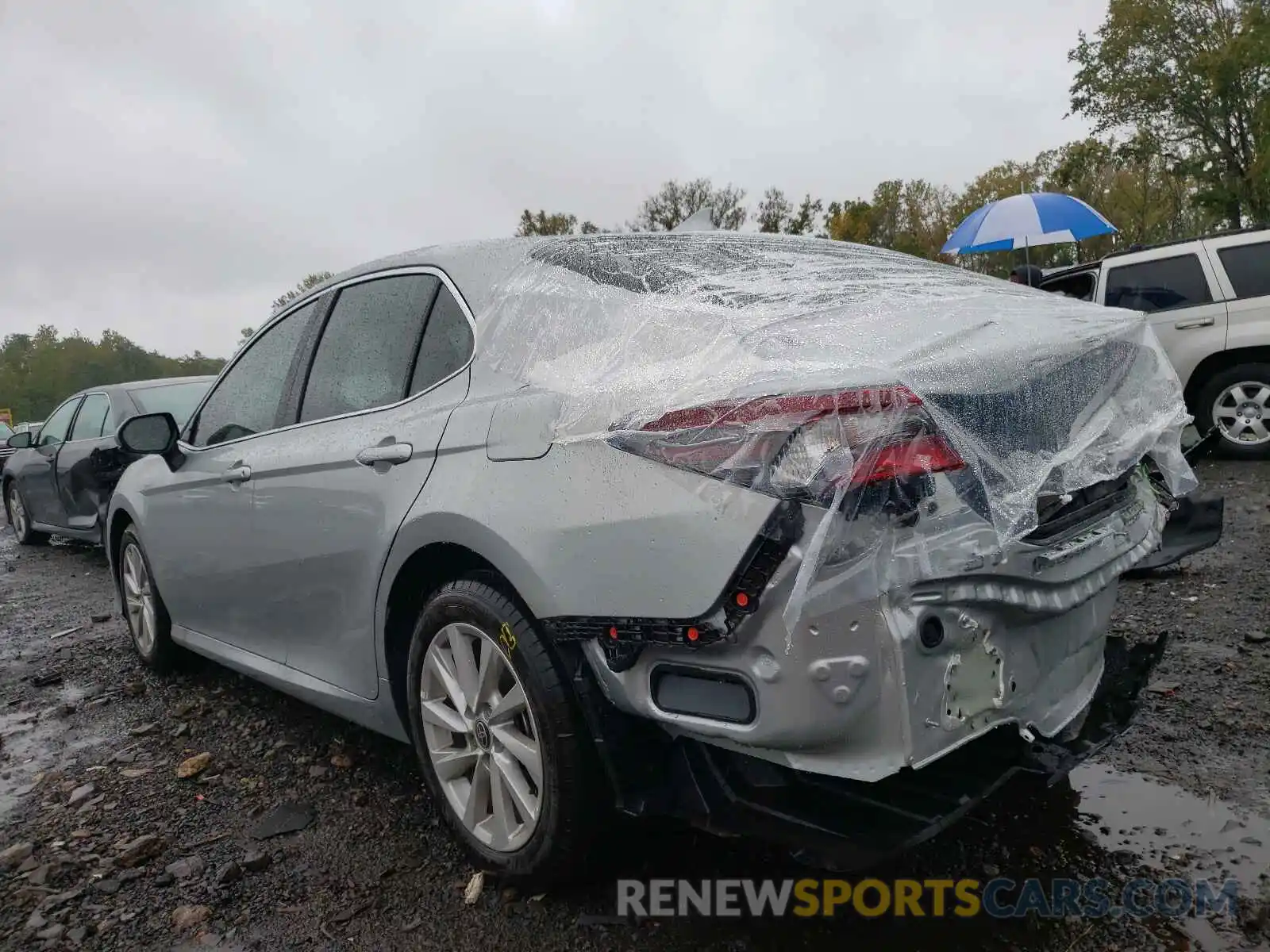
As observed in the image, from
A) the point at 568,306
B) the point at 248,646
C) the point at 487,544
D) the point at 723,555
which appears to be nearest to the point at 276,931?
the point at 487,544

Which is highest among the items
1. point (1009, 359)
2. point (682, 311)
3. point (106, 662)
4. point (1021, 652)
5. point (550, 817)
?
point (682, 311)

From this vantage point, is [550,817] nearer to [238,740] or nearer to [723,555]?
[723,555]

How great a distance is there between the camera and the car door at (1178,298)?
776 centimetres

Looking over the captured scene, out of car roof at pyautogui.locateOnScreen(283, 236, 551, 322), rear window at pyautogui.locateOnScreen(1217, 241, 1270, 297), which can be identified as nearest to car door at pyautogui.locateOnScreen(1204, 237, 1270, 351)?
rear window at pyautogui.locateOnScreen(1217, 241, 1270, 297)

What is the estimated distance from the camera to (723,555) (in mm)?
1720

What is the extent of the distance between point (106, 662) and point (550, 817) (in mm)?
3756

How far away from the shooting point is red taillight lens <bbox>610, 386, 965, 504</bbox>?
1.65m

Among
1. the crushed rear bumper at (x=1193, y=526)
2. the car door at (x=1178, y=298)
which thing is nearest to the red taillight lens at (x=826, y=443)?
the crushed rear bumper at (x=1193, y=526)

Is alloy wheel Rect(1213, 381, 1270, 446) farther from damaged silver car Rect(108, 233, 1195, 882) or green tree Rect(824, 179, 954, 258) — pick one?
green tree Rect(824, 179, 954, 258)

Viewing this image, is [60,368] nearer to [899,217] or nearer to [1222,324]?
[899,217]

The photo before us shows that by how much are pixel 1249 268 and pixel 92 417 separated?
9.78 meters

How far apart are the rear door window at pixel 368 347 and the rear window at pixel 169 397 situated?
4847 millimetres

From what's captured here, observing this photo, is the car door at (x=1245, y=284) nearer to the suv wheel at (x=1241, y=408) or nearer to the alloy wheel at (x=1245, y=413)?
the suv wheel at (x=1241, y=408)

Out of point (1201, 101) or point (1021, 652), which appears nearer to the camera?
point (1021, 652)
